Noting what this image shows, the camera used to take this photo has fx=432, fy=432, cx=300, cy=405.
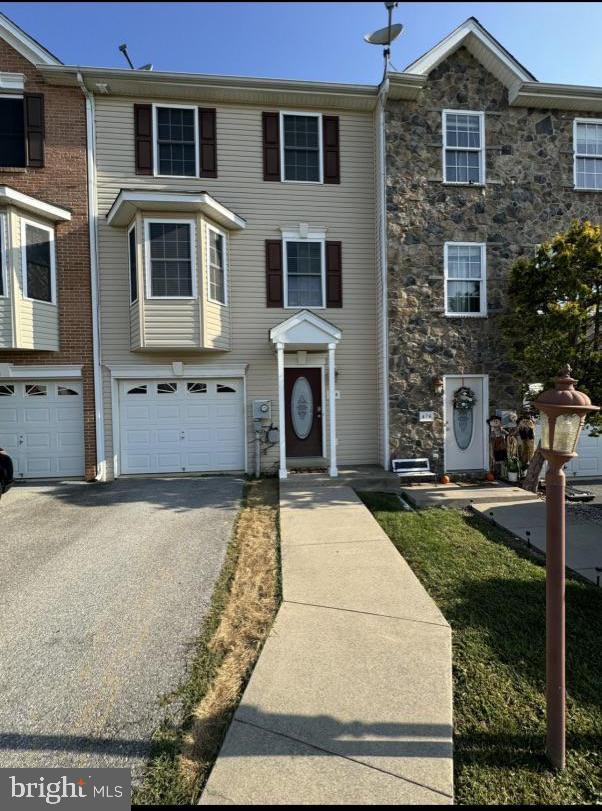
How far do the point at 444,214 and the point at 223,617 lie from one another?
29.6ft

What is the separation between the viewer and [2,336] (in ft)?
27.6

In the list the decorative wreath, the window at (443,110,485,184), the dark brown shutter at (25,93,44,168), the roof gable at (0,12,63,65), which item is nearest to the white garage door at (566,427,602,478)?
the decorative wreath

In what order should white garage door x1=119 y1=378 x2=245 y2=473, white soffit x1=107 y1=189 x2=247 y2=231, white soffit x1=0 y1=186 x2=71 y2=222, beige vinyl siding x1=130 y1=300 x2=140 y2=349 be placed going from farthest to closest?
white garage door x1=119 y1=378 x2=245 y2=473, beige vinyl siding x1=130 y1=300 x2=140 y2=349, white soffit x1=107 y1=189 x2=247 y2=231, white soffit x1=0 y1=186 x2=71 y2=222

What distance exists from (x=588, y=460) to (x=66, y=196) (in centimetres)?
1293

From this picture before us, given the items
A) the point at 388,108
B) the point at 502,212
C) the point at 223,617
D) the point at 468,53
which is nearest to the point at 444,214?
the point at 502,212

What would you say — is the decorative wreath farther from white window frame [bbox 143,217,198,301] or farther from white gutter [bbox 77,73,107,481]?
white gutter [bbox 77,73,107,481]

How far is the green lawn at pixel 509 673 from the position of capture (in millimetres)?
2184

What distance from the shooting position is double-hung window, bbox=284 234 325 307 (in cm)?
974

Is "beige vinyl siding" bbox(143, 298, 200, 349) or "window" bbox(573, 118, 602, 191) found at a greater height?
"window" bbox(573, 118, 602, 191)

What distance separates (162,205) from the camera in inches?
330

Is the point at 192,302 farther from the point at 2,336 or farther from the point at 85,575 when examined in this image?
the point at 85,575

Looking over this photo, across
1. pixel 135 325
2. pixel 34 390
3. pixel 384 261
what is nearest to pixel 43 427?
pixel 34 390

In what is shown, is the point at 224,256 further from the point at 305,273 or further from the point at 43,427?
the point at 43,427

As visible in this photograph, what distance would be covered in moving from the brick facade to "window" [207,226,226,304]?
2636 mm
